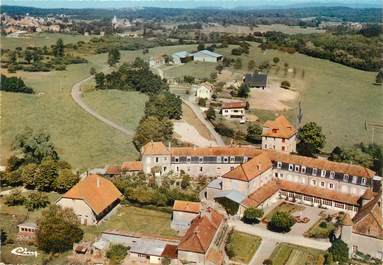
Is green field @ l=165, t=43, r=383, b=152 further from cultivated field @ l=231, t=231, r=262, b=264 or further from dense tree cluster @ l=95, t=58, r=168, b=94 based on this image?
cultivated field @ l=231, t=231, r=262, b=264

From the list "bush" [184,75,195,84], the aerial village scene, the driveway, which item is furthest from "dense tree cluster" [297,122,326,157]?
"bush" [184,75,195,84]

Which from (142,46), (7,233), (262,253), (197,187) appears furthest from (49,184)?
(142,46)

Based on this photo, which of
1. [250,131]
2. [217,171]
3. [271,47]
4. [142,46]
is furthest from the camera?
[142,46]

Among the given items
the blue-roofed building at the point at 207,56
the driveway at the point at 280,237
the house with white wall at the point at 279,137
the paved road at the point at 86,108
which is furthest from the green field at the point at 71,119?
the blue-roofed building at the point at 207,56

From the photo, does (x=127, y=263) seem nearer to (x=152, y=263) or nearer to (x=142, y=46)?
(x=152, y=263)

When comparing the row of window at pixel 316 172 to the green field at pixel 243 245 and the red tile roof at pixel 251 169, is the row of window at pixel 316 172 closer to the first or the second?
the red tile roof at pixel 251 169
